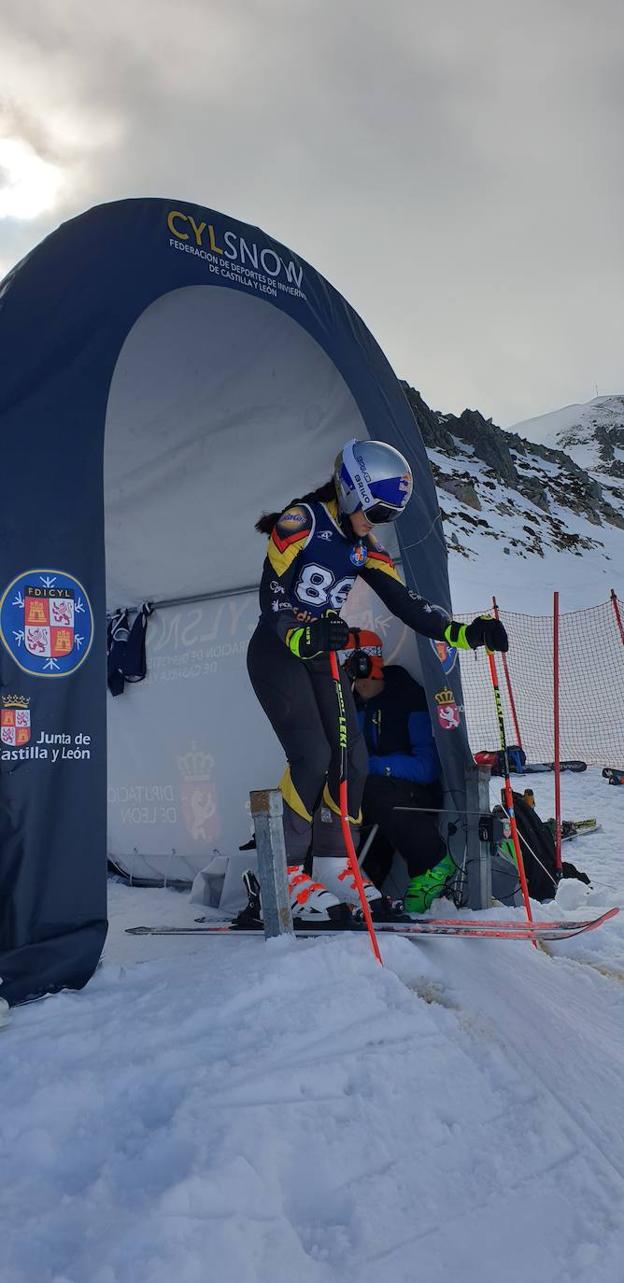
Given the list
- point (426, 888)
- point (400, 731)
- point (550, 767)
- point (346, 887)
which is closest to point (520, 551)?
point (550, 767)

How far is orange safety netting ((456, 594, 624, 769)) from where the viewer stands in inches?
500

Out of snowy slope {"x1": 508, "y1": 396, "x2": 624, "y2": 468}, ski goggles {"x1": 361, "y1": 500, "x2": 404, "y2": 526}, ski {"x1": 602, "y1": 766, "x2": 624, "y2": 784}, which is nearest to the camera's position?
ski goggles {"x1": 361, "y1": 500, "x2": 404, "y2": 526}

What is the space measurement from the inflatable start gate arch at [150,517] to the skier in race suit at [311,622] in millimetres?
881

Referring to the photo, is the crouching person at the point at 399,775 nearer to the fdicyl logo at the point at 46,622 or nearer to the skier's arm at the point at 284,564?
the skier's arm at the point at 284,564

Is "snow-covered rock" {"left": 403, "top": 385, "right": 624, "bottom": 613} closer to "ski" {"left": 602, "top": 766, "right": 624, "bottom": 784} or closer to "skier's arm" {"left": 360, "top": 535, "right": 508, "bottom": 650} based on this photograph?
"ski" {"left": 602, "top": 766, "right": 624, "bottom": 784}

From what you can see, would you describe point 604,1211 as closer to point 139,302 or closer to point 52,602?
point 52,602

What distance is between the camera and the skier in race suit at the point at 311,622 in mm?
3607

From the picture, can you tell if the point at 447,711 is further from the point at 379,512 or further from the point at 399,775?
the point at 379,512

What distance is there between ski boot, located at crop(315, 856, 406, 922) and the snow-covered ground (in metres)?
0.56

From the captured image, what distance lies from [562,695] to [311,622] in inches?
504

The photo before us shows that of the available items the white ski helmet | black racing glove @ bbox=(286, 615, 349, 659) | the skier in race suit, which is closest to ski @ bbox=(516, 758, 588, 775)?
the skier in race suit

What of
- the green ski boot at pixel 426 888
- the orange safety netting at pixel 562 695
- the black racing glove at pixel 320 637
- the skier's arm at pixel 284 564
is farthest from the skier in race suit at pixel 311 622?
the orange safety netting at pixel 562 695

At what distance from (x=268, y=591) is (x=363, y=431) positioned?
1808 millimetres

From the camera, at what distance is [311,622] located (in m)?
3.50
